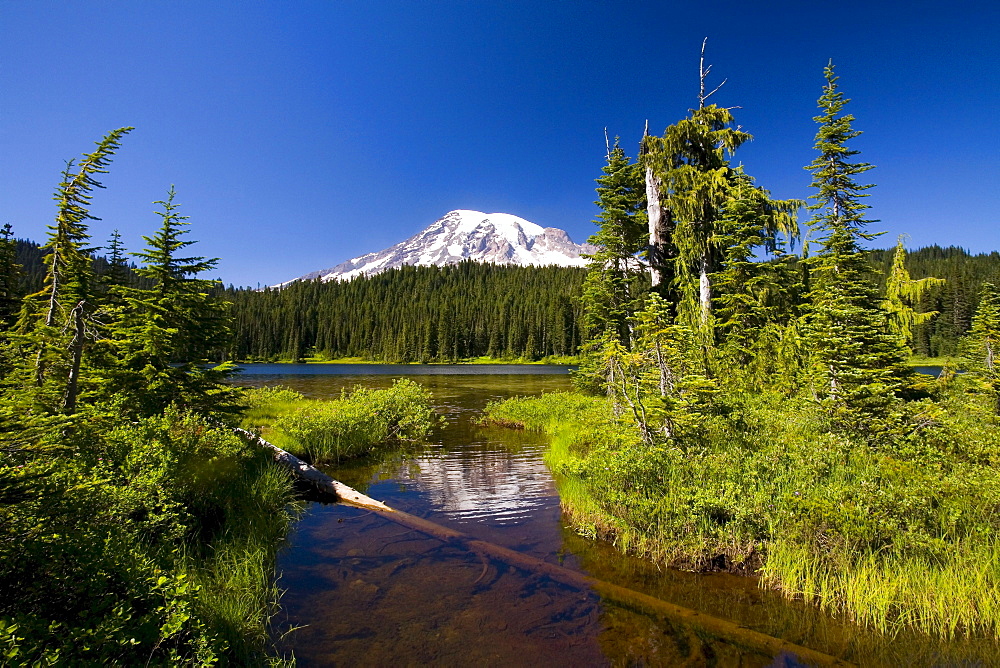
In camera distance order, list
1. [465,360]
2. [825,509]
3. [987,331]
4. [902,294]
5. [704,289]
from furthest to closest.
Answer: [465,360], [902,294], [704,289], [987,331], [825,509]

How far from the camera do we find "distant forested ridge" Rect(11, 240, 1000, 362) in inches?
5108

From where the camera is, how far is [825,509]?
7.14 metres

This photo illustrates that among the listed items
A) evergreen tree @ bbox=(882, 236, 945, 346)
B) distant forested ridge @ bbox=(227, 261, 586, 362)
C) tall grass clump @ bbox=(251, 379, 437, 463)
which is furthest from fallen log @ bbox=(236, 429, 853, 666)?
distant forested ridge @ bbox=(227, 261, 586, 362)

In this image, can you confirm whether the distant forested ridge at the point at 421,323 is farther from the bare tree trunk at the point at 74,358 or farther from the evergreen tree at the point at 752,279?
the bare tree trunk at the point at 74,358

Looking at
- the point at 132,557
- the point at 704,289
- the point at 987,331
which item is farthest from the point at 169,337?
the point at 987,331

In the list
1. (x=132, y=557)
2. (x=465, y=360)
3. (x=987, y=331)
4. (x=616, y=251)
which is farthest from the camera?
(x=465, y=360)

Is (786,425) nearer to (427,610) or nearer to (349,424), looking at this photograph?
(427,610)

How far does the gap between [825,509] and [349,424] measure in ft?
55.2

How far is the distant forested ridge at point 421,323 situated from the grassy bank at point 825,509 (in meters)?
111

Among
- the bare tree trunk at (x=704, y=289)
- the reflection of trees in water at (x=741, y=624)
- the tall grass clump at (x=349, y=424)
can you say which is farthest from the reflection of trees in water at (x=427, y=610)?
the bare tree trunk at (x=704, y=289)

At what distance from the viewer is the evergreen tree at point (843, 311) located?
35.0ft

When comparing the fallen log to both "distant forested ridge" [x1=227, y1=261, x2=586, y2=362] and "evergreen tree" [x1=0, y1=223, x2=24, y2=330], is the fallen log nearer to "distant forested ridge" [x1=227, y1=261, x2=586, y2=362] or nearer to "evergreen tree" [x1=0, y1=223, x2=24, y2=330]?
"evergreen tree" [x1=0, y1=223, x2=24, y2=330]

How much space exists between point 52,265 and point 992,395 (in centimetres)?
2823

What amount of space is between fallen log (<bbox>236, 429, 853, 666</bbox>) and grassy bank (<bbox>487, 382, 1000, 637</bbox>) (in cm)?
126
